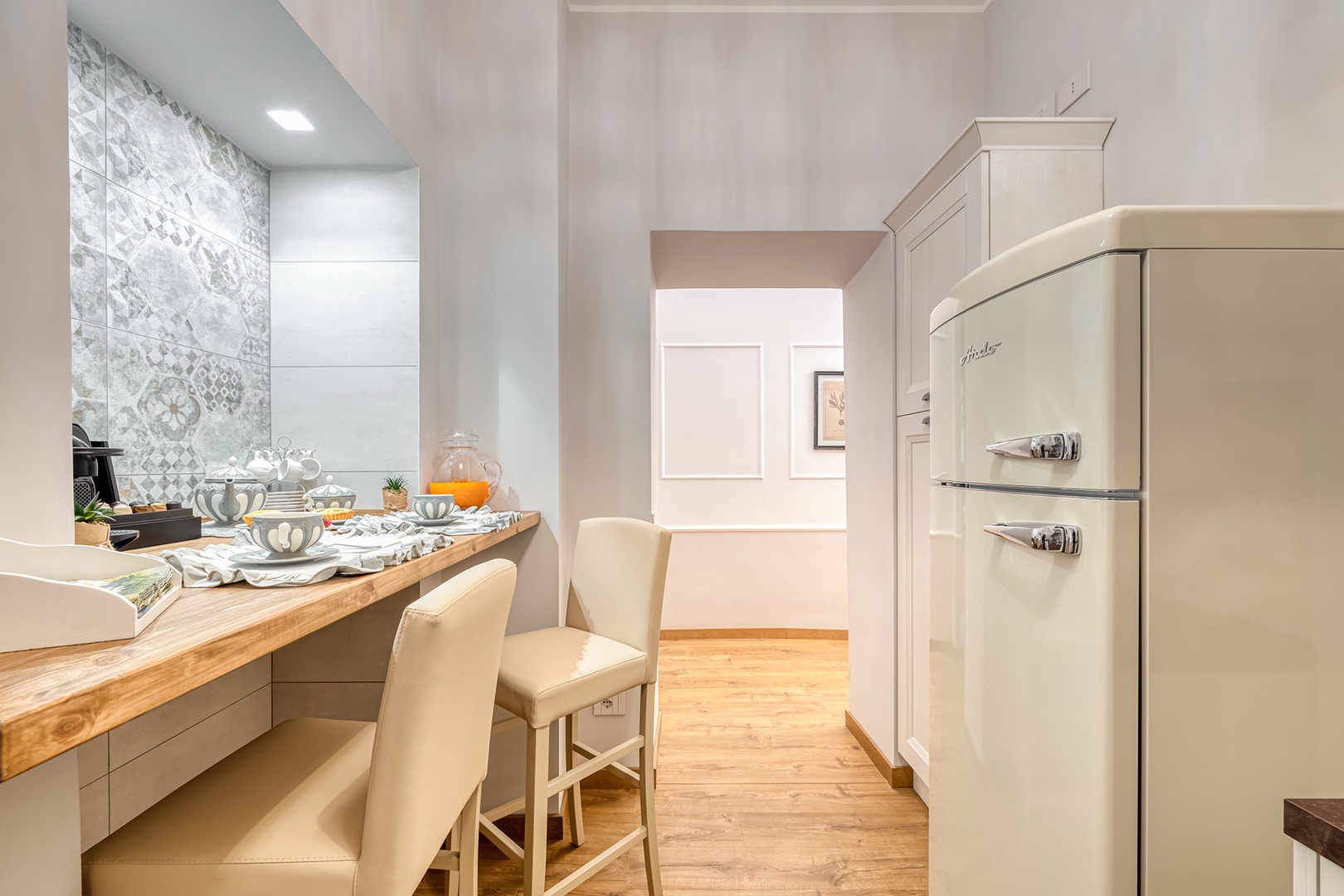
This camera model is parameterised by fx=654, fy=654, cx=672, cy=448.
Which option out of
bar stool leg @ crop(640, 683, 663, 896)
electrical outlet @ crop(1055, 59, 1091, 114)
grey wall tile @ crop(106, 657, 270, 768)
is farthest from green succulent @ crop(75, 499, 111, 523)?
electrical outlet @ crop(1055, 59, 1091, 114)

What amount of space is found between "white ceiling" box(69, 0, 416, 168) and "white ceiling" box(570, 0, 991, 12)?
107 cm

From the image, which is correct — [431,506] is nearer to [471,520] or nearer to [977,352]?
[471,520]

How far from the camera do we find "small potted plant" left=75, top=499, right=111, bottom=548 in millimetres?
864

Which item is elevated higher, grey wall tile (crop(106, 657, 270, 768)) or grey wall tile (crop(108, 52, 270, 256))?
grey wall tile (crop(108, 52, 270, 256))

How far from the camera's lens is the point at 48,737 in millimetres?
458

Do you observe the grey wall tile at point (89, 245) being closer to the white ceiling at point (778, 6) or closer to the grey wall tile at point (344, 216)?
the grey wall tile at point (344, 216)

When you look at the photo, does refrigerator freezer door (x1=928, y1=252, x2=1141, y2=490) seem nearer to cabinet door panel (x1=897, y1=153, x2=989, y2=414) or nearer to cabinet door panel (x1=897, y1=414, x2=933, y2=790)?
cabinet door panel (x1=897, y1=153, x2=989, y2=414)

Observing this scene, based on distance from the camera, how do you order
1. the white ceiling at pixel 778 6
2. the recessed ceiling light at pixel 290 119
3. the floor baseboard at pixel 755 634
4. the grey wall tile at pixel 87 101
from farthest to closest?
1. the floor baseboard at pixel 755 634
2. the white ceiling at pixel 778 6
3. the recessed ceiling light at pixel 290 119
4. the grey wall tile at pixel 87 101

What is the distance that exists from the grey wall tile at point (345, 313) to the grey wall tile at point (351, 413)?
0.13 ft

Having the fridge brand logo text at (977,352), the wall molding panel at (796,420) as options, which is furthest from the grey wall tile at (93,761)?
the wall molding panel at (796,420)

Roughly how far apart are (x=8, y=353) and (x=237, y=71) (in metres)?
1.11

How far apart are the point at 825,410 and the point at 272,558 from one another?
3.74m

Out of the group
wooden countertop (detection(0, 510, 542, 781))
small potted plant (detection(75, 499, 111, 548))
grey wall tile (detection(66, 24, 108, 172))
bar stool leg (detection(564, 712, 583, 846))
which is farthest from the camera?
bar stool leg (detection(564, 712, 583, 846))

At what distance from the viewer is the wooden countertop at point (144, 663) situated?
1.49 feet
